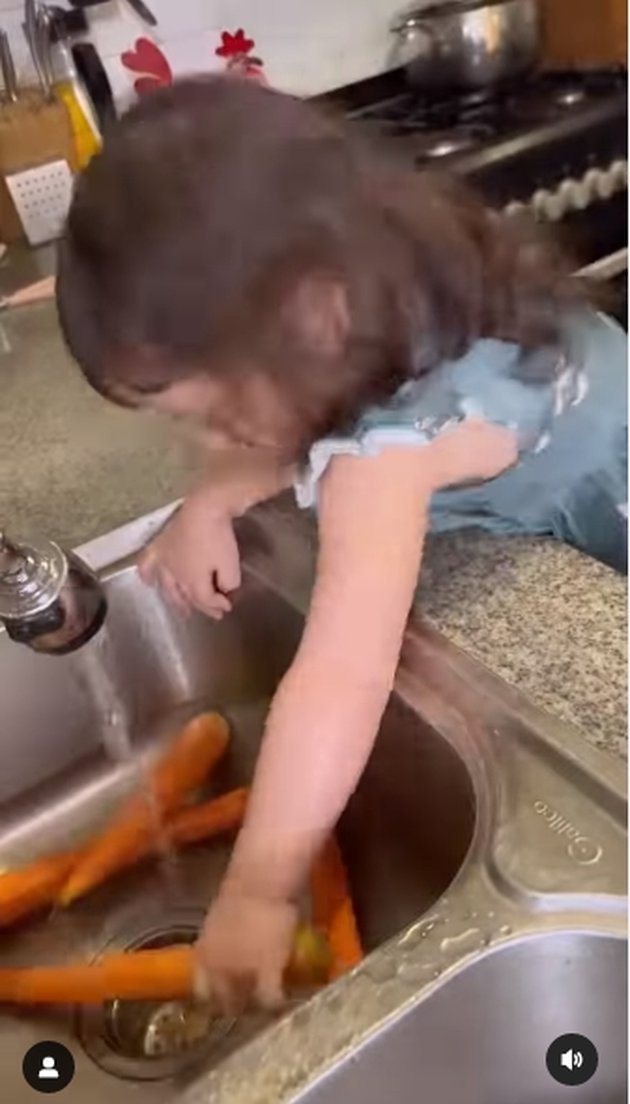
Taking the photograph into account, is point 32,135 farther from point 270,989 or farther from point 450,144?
point 270,989

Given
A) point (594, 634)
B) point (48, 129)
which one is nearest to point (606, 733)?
point (594, 634)

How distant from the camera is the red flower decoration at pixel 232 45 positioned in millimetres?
1563

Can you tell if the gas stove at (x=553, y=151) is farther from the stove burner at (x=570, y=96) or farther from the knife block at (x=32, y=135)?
the knife block at (x=32, y=135)

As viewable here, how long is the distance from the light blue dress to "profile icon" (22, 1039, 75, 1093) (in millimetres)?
340

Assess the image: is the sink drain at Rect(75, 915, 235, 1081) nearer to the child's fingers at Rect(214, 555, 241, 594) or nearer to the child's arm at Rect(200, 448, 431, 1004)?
the child's arm at Rect(200, 448, 431, 1004)

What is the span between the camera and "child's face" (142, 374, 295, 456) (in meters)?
0.65

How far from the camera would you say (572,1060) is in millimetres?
574

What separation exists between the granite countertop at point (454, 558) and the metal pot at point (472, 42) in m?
0.76

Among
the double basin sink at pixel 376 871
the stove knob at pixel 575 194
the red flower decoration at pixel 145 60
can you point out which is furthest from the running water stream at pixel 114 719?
the red flower decoration at pixel 145 60

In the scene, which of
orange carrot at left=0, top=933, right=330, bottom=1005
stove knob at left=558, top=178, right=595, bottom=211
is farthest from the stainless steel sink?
stove knob at left=558, top=178, right=595, bottom=211

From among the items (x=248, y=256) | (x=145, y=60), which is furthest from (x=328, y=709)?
(x=145, y=60)

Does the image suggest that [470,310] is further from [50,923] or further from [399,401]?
[50,923]

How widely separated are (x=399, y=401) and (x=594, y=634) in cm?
16

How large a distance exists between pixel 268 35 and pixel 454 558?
109 centimetres
